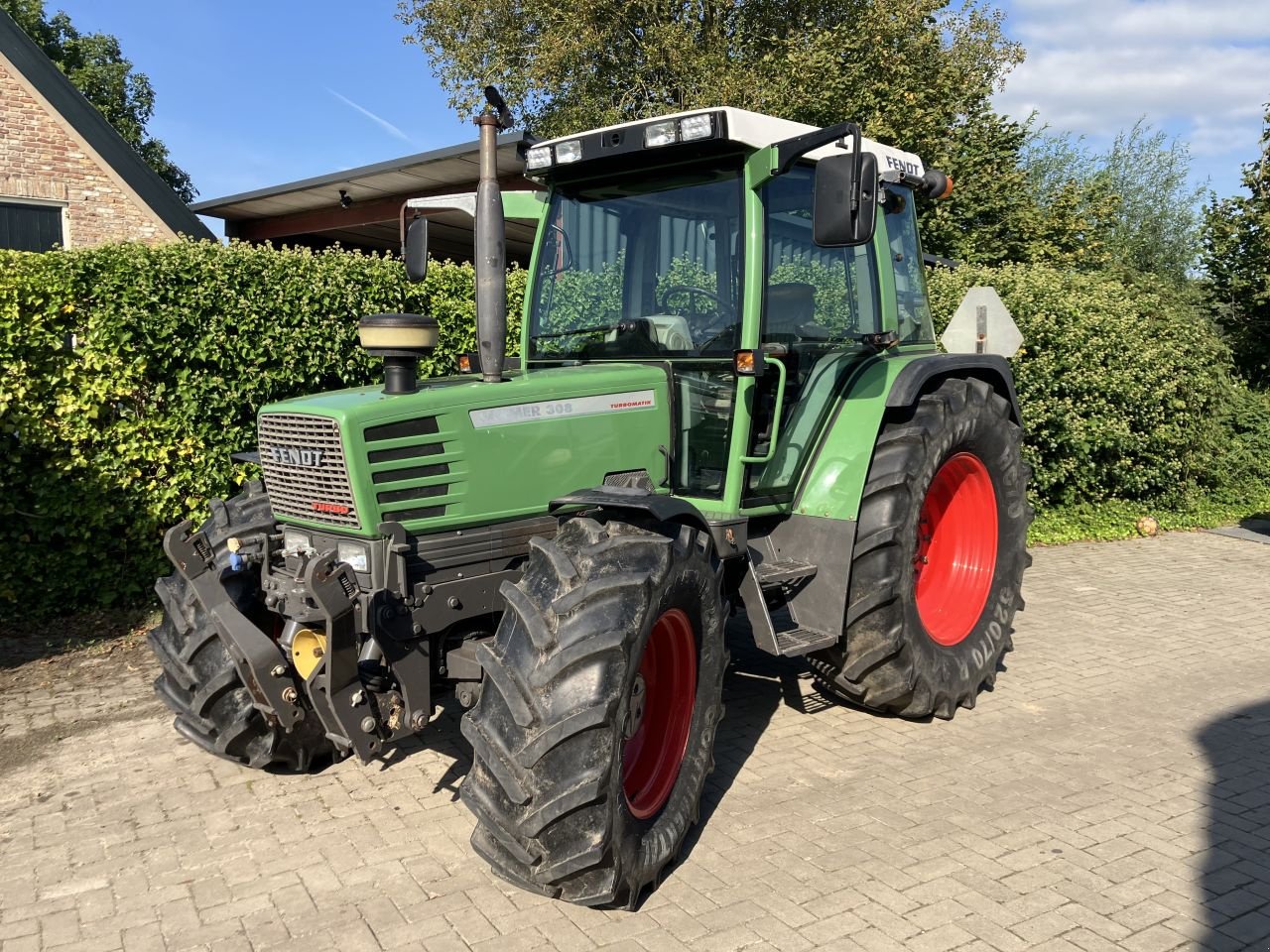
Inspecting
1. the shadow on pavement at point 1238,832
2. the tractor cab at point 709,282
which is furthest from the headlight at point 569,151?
the shadow on pavement at point 1238,832

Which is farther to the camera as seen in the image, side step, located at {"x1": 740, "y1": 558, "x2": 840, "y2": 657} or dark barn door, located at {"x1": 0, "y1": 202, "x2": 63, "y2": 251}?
dark barn door, located at {"x1": 0, "y1": 202, "x2": 63, "y2": 251}

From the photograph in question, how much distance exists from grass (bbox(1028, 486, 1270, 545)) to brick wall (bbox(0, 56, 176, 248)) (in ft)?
39.0

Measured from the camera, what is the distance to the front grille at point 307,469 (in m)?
3.36

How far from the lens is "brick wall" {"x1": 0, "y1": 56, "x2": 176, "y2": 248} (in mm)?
12797

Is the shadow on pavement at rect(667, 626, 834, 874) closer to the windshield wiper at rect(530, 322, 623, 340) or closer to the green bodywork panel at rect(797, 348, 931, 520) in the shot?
the green bodywork panel at rect(797, 348, 931, 520)

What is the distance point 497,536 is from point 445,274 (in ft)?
14.3

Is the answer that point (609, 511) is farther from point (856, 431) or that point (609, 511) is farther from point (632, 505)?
point (856, 431)

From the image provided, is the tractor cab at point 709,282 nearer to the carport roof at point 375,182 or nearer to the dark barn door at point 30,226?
the carport roof at point 375,182

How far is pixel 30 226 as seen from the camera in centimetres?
1302

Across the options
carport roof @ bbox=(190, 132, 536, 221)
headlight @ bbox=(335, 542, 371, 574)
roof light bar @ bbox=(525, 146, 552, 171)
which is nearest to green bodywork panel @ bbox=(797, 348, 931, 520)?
roof light bar @ bbox=(525, 146, 552, 171)

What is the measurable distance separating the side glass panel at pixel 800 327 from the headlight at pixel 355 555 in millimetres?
1601

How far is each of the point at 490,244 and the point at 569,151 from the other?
0.84 metres

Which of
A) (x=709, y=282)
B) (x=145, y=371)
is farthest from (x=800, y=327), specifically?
(x=145, y=371)

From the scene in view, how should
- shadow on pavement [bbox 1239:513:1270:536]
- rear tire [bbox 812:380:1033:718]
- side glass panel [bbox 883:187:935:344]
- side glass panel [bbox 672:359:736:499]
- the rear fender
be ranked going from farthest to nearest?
shadow on pavement [bbox 1239:513:1270:536]
side glass panel [bbox 883:187:935:344]
rear tire [bbox 812:380:1033:718]
side glass panel [bbox 672:359:736:499]
the rear fender
